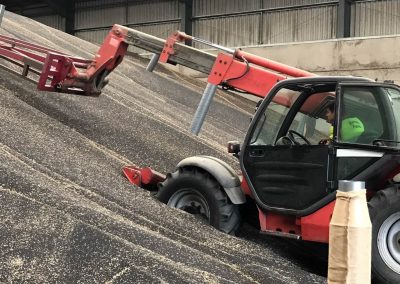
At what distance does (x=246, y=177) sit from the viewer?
18.0 ft

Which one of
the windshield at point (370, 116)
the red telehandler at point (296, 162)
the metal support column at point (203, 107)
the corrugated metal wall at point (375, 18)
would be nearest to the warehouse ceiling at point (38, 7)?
the corrugated metal wall at point (375, 18)

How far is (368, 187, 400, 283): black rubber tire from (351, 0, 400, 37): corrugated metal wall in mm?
14770

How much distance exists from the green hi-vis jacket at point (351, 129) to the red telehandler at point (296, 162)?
0.04ft

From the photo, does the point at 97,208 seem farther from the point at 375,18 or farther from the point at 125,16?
the point at 125,16

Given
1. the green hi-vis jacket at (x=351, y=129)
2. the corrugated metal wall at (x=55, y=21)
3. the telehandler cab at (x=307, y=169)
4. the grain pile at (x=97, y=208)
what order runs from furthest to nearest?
1. the corrugated metal wall at (x=55, y=21)
2. the green hi-vis jacket at (x=351, y=129)
3. the telehandler cab at (x=307, y=169)
4. the grain pile at (x=97, y=208)

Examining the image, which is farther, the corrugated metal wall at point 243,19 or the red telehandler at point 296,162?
the corrugated metal wall at point 243,19

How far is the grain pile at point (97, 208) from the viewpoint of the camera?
12.8 ft

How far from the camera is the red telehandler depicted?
4.61m

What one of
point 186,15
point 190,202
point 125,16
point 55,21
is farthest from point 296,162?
point 55,21

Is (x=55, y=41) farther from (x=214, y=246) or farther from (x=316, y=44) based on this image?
(x=214, y=246)

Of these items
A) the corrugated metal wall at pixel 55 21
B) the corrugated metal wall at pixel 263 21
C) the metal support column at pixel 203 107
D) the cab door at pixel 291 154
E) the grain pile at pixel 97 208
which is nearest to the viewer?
the grain pile at pixel 97 208

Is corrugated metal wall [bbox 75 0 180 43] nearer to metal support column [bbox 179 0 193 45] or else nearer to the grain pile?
metal support column [bbox 179 0 193 45]

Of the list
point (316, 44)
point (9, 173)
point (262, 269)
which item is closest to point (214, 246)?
point (262, 269)

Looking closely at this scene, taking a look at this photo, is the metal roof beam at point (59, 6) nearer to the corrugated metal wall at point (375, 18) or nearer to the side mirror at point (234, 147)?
the corrugated metal wall at point (375, 18)
